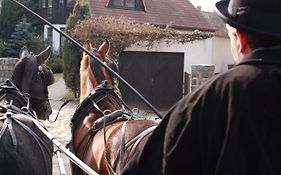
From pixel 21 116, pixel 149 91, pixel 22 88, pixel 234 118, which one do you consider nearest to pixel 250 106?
pixel 234 118

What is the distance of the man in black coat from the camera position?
1.59 meters

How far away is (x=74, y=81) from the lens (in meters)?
17.2

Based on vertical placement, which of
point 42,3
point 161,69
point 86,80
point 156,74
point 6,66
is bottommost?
point 156,74

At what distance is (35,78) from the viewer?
16.7ft

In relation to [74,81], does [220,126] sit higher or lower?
higher

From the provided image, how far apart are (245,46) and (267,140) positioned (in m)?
0.34

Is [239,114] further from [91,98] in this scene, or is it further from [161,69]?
[161,69]

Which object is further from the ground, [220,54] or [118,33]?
[118,33]

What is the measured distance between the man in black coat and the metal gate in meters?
14.9

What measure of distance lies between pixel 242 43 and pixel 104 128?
2.58 meters

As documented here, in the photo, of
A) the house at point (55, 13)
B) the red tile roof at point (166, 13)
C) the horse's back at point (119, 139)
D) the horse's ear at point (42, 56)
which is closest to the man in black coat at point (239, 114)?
the horse's back at point (119, 139)

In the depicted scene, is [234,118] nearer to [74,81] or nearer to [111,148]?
[111,148]

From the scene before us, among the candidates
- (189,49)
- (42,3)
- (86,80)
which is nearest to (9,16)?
(42,3)

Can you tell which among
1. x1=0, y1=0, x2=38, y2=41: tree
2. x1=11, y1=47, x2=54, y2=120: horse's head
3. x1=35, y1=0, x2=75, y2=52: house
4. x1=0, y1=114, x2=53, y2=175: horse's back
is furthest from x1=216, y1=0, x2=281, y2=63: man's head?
x1=35, y1=0, x2=75, y2=52: house
